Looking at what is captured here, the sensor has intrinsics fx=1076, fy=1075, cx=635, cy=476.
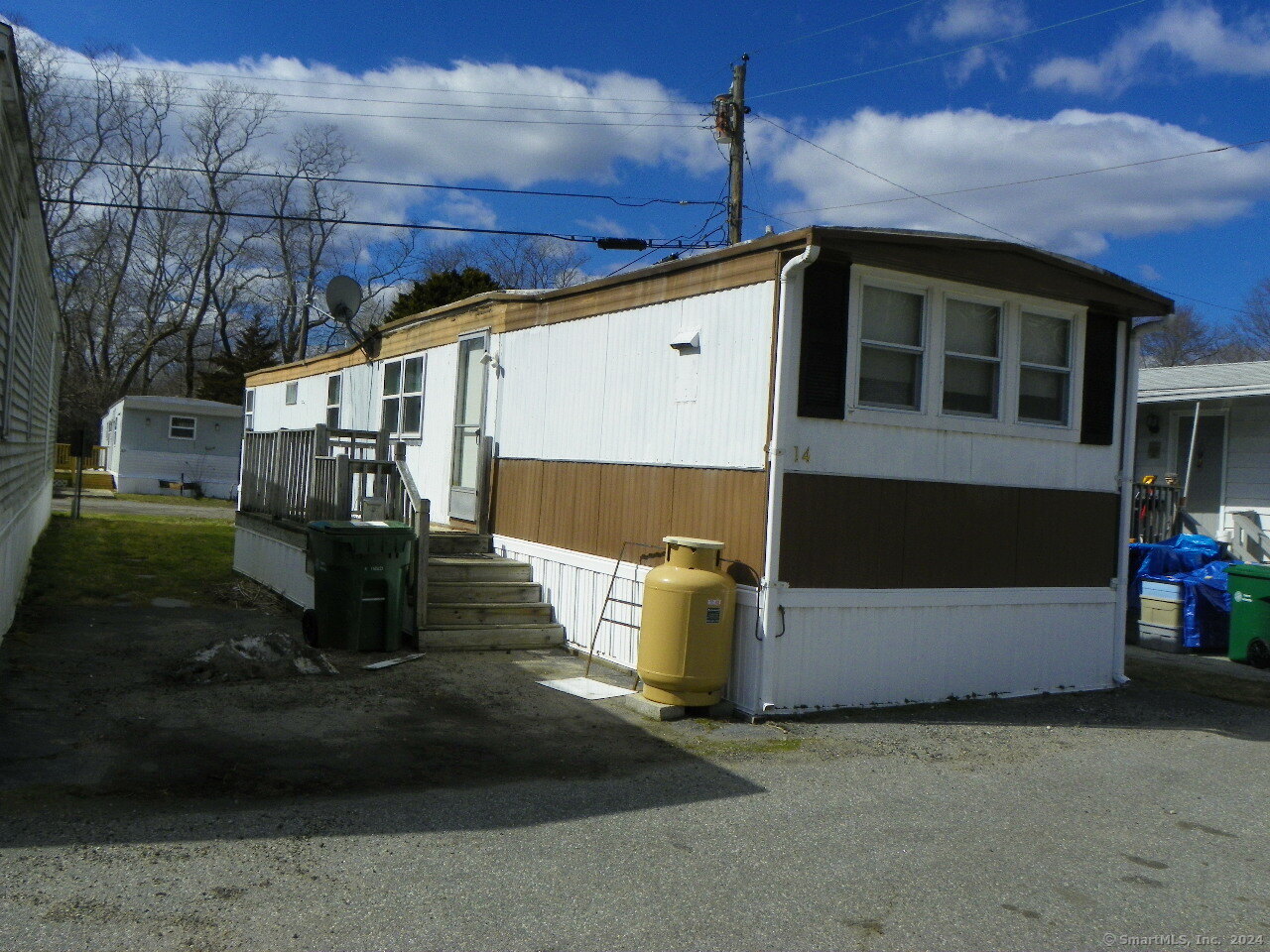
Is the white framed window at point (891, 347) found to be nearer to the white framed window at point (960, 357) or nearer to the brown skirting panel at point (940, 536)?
the white framed window at point (960, 357)

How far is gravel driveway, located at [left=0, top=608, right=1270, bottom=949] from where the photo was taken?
4.04 metres

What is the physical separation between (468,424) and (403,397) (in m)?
2.02

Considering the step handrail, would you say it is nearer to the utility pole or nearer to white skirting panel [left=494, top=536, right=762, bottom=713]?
white skirting panel [left=494, top=536, right=762, bottom=713]

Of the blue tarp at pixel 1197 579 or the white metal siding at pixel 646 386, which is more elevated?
the white metal siding at pixel 646 386

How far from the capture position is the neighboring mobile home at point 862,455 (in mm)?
7676

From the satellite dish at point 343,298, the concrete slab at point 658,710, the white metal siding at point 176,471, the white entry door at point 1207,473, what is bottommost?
the concrete slab at point 658,710

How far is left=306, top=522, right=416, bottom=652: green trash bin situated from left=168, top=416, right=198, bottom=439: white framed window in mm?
28055

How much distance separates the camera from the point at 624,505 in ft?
30.6

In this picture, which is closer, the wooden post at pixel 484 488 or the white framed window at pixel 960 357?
the white framed window at pixel 960 357

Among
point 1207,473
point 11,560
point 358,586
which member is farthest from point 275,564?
point 1207,473

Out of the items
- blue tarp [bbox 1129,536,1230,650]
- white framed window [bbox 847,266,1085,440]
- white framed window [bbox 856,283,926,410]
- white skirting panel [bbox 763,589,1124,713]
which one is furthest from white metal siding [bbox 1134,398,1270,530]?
white framed window [bbox 856,283,926,410]

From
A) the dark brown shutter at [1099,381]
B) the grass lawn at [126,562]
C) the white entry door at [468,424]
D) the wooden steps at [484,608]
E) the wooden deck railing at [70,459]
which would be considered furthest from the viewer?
the wooden deck railing at [70,459]

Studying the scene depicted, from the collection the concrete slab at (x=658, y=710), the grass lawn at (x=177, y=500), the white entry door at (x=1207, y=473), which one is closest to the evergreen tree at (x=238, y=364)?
the grass lawn at (x=177, y=500)

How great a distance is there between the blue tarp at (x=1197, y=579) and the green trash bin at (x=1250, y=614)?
615 millimetres
